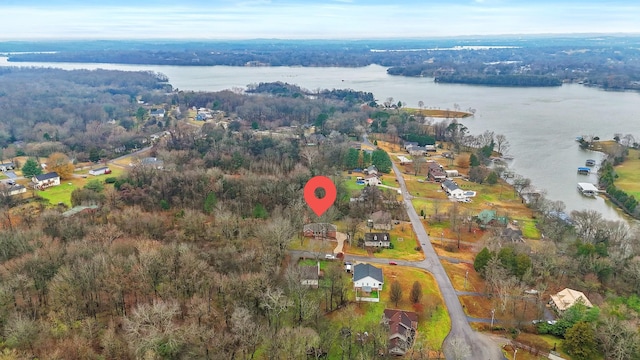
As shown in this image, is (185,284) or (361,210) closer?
(185,284)

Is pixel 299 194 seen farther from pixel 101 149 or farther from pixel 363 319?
pixel 101 149

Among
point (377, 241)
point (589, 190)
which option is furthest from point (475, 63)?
point (377, 241)

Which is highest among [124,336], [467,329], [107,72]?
[107,72]

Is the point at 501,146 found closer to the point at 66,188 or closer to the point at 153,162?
the point at 153,162

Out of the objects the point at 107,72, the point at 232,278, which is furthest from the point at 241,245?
the point at 107,72

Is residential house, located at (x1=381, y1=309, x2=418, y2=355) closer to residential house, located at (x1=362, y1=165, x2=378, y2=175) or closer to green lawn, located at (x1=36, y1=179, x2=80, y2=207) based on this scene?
residential house, located at (x1=362, y1=165, x2=378, y2=175)

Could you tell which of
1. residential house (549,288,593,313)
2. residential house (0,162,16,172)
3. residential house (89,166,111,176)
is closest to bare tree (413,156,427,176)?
residential house (549,288,593,313)
